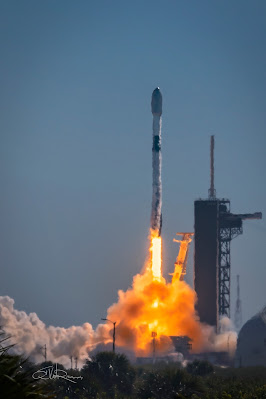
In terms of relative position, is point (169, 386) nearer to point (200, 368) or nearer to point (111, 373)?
point (111, 373)

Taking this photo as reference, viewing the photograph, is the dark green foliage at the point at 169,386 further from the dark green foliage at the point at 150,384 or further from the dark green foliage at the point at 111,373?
the dark green foliage at the point at 111,373

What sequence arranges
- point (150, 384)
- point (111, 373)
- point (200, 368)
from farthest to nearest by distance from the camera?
point (200, 368) → point (111, 373) → point (150, 384)

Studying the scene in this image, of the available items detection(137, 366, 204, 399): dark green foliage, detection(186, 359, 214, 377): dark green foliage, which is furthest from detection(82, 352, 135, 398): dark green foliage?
detection(186, 359, 214, 377): dark green foliage

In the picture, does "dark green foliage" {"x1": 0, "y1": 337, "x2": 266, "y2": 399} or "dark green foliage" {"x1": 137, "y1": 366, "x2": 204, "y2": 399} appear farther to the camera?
"dark green foliage" {"x1": 137, "y1": 366, "x2": 204, "y2": 399}

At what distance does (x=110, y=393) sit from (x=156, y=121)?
70.5 metres

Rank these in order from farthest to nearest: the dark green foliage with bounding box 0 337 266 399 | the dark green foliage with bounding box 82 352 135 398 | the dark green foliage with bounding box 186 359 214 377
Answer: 1. the dark green foliage with bounding box 186 359 214 377
2. the dark green foliage with bounding box 82 352 135 398
3. the dark green foliage with bounding box 0 337 266 399

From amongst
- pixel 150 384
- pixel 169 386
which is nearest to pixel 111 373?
pixel 150 384

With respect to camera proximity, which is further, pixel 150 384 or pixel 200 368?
pixel 200 368

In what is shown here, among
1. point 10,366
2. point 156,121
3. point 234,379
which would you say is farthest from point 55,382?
point 10,366

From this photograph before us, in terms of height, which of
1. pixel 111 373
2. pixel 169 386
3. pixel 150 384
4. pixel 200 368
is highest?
pixel 200 368

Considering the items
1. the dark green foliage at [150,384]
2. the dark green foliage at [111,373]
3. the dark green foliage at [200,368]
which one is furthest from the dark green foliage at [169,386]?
the dark green foliage at [200,368]

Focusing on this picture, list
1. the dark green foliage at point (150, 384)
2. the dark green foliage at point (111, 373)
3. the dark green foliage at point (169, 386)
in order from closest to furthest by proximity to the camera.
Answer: the dark green foliage at point (150, 384) → the dark green foliage at point (169, 386) → the dark green foliage at point (111, 373)

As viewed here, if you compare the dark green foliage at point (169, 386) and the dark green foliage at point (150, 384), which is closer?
the dark green foliage at point (150, 384)

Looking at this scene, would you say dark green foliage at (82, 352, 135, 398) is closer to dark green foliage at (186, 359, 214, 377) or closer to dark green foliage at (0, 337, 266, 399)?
dark green foliage at (0, 337, 266, 399)
